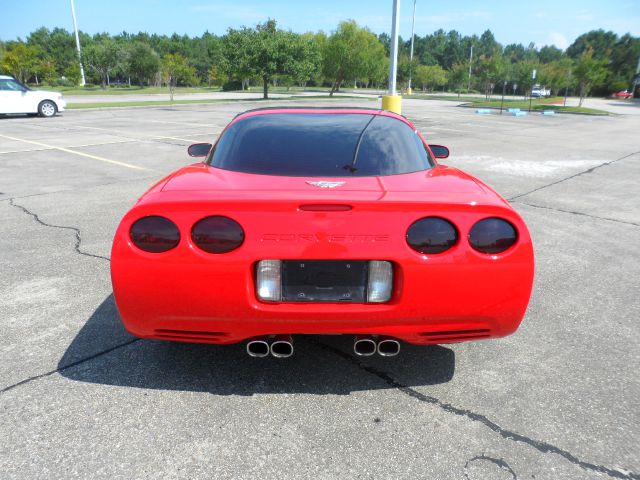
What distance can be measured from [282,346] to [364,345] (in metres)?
0.40

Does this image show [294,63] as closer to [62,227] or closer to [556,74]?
[556,74]

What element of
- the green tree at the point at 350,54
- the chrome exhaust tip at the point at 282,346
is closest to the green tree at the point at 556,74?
the green tree at the point at 350,54

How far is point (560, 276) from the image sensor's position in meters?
4.22

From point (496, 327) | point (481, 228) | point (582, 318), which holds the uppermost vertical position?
point (481, 228)

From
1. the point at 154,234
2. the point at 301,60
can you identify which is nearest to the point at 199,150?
the point at 154,234

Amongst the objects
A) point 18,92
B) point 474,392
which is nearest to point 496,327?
point 474,392

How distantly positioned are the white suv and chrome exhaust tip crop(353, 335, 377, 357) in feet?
70.3

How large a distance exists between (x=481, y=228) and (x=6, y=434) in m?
2.35

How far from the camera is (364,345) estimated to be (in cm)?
234

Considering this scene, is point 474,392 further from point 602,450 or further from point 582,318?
point 582,318

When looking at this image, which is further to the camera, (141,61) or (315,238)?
(141,61)

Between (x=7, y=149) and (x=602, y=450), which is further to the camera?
(x=7, y=149)

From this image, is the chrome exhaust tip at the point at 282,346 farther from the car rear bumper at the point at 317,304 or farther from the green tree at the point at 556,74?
the green tree at the point at 556,74

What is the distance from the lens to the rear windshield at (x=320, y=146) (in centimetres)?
271
